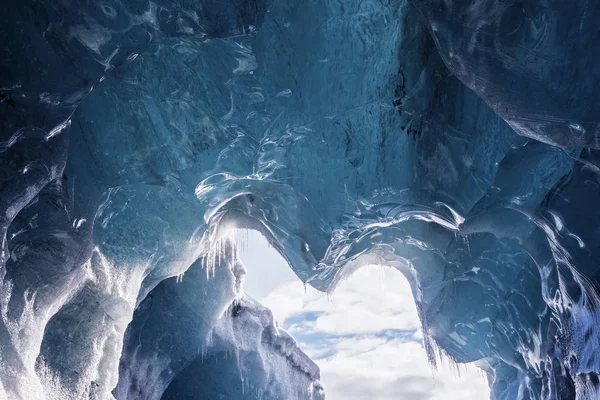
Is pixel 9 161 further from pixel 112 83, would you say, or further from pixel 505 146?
pixel 505 146

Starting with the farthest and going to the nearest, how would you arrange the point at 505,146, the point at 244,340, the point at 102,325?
the point at 244,340 < the point at 102,325 < the point at 505,146

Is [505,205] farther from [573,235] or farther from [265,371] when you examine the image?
[265,371]

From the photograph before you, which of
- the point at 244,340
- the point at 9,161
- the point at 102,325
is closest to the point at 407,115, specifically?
the point at 9,161

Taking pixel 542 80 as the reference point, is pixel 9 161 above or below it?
below

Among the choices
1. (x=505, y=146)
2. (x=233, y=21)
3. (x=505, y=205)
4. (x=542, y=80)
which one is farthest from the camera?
(x=505, y=205)

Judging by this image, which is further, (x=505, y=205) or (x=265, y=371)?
(x=265, y=371)

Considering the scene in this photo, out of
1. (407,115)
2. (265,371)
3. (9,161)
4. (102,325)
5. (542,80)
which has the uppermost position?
(542,80)
